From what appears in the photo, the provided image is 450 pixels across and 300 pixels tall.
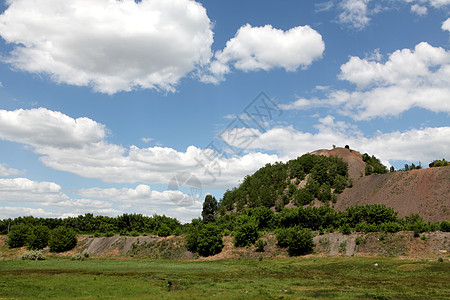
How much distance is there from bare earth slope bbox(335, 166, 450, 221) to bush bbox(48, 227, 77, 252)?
9899cm

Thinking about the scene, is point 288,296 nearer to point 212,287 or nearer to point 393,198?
point 212,287

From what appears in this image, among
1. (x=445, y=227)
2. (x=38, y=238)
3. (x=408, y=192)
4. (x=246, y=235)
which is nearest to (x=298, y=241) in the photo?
(x=246, y=235)

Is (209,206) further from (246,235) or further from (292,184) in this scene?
(246,235)

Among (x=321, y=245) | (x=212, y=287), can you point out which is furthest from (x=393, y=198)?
(x=212, y=287)

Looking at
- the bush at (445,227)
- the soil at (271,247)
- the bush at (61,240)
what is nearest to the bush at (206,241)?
the soil at (271,247)

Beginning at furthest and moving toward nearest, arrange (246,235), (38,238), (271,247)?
(38,238)
(246,235)
(271,247)

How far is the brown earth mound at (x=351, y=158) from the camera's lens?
537 feet

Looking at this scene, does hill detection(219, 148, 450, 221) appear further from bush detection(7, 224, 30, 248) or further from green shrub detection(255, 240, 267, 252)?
bush detection(7, 224, 30, 248)

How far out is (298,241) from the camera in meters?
75.1

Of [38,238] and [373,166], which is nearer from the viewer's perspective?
[38,238]

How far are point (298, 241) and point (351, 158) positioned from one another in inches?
4489

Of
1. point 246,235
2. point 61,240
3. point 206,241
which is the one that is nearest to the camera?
point 206,241

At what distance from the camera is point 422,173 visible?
436 ft

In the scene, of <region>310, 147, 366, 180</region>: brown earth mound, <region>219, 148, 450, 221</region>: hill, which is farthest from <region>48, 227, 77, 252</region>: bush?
<region>310, 147, 366, 180</region>: brown earth mound
